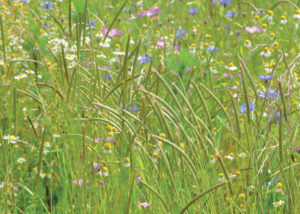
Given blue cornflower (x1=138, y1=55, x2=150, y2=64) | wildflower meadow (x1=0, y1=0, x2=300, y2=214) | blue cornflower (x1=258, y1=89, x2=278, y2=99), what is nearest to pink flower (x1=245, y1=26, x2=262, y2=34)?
wildflower meadow (x1=0, y1=0, x2=300, y2=214)

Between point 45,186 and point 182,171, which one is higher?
point 182,171

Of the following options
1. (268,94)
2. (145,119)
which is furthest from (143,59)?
(268,94)

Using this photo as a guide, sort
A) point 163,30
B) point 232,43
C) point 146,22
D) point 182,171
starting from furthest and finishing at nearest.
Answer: point 146,22 → point 232,43 → point 163,30 → point 182,171

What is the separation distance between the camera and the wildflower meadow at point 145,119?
1.12 m

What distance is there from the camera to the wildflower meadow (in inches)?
44.3

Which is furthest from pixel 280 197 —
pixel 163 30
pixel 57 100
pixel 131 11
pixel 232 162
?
pixel 131 11

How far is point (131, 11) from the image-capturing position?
3.14 meters

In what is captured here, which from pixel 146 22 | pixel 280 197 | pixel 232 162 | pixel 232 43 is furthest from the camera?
pixel 146 22

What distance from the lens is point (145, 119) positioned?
1266 mm

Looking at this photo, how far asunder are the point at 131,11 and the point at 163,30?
26.1 inches

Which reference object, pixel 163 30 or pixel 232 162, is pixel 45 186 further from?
pixel 163 30

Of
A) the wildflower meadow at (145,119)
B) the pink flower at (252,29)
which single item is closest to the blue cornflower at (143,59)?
the wildflower meadow at (145,119)

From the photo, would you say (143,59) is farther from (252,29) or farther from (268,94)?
(268,94)

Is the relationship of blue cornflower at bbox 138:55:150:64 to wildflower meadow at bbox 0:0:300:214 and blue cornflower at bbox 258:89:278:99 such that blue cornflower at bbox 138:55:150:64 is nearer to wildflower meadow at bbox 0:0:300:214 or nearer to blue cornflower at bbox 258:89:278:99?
wildflower meadow at bbox 0:0:300:214
